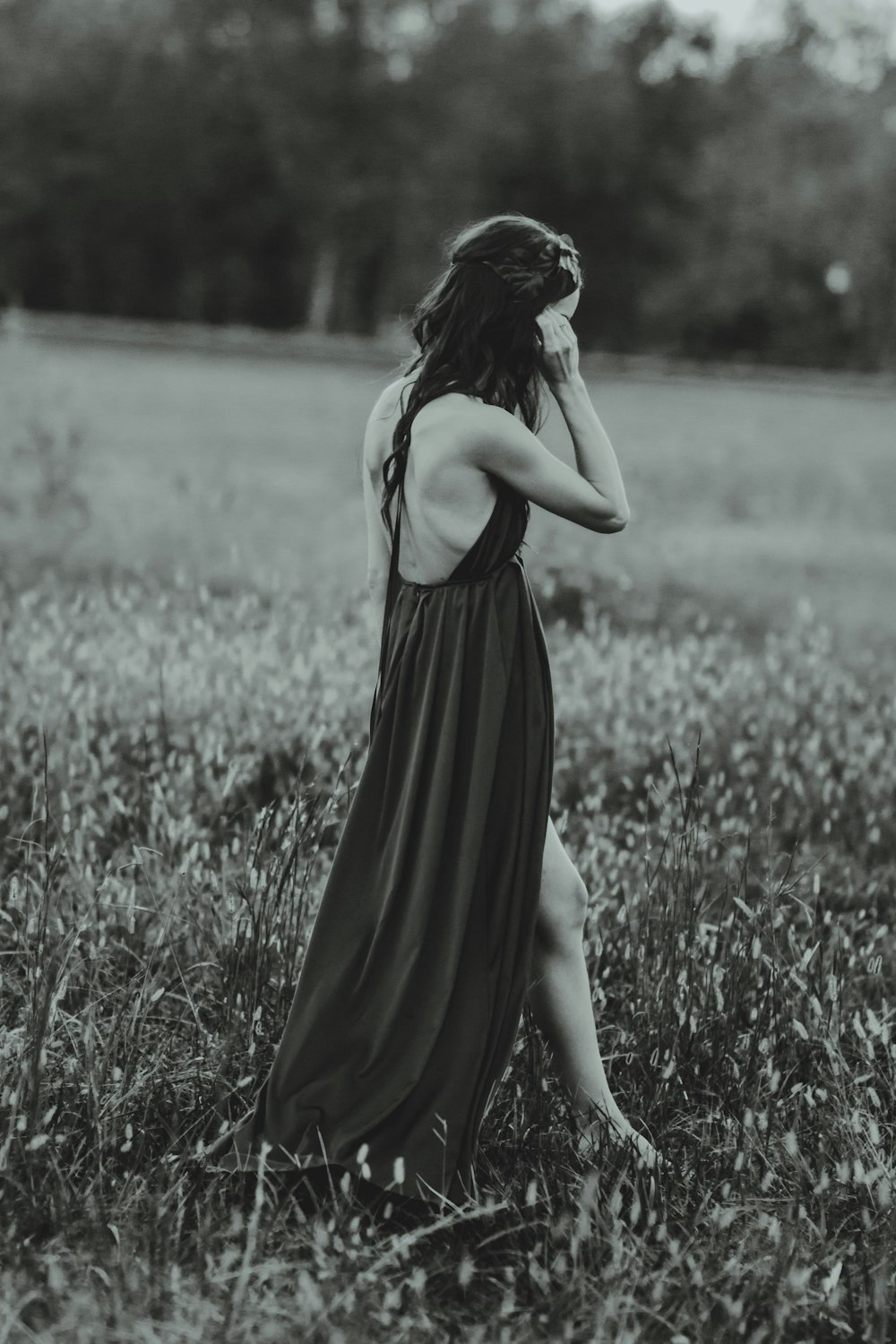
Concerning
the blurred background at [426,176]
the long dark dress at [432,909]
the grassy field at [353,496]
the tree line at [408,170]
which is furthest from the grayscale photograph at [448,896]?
the tree line at [408,170]

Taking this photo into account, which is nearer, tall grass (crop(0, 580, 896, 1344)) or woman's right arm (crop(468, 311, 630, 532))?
tall grass (crop(0, 580, 896, 1344))

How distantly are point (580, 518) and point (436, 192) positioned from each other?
4789cm

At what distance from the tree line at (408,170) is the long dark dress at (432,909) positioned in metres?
44.2

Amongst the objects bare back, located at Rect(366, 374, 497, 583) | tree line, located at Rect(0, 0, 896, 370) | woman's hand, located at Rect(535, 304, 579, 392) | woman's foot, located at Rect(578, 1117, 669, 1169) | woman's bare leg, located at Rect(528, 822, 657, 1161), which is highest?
tree line, located at Rect(0, 0, 896, 370)

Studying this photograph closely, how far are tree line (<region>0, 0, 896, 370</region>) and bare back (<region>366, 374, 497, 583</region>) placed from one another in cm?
4406

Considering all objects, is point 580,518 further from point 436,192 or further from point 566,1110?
point 436,192

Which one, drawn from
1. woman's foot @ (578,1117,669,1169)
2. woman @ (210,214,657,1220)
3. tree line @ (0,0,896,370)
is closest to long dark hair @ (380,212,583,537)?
woman @ (210,214,657,1220)

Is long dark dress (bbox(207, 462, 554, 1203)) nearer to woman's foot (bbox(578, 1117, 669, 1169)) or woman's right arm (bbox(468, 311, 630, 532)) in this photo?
woman's right arm (bbox(468, 311, 630, 532))

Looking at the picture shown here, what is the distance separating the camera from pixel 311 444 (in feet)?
55.6

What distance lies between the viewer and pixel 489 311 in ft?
10.2

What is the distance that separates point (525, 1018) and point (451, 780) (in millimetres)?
893

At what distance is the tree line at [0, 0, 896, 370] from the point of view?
47.4m

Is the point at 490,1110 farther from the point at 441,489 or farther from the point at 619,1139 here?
the point at 441,489

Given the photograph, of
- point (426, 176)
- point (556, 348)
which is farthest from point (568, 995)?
point (426, 176)
